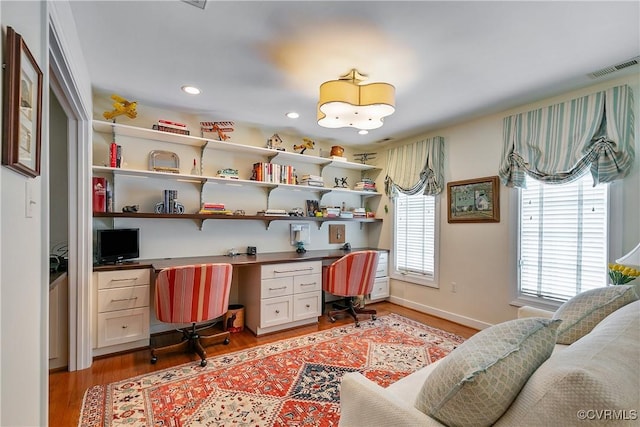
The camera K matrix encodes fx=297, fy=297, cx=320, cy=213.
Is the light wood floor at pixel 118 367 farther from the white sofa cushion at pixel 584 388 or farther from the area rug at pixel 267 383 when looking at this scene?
the white sofa cushion at pixel 584 388

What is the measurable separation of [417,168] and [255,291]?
2.56 meters

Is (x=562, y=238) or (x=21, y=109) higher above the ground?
(x=21, y=109)

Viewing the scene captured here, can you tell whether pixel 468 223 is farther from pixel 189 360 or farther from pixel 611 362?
pixel 189 360

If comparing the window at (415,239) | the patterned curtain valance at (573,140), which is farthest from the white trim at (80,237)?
the patterned curtain valance at (573,140)

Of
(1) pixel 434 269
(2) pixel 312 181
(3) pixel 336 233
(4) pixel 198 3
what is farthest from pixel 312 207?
(4) pixel 198 3

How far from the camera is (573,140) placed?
A: 2555 mm

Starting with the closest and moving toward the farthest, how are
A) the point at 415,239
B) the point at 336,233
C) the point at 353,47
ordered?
the point at 353,47
the point at 415,239
the point at 336,233

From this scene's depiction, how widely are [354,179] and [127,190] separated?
3072 millimetres

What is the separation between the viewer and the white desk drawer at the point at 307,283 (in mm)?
3289

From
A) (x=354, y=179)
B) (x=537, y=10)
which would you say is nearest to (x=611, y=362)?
(x=537, y=10)

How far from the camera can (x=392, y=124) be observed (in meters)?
3.57

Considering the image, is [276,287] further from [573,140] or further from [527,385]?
[573,140]

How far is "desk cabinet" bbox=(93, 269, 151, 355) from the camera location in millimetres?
2514

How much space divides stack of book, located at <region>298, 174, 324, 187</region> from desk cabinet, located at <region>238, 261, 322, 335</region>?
1078 millimetres
